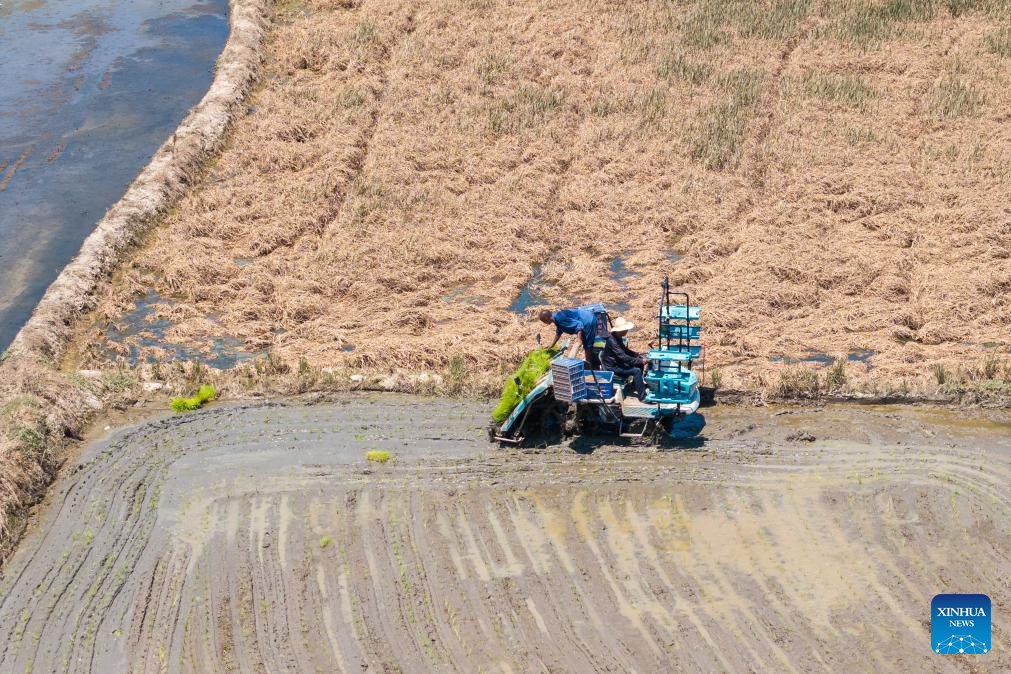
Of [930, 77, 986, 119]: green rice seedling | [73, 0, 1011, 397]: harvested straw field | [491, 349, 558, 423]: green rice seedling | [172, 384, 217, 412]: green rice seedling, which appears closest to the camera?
[491, 349, 558, 423]: green rice seedling

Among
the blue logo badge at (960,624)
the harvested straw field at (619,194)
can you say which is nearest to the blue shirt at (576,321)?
the harvested straw field at (619,194)

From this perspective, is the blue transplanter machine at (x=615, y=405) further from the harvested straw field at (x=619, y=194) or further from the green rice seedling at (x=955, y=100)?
the green rice seedling at (x=955, y=100)

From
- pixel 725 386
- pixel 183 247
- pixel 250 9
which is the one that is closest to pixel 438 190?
pixel 183 247

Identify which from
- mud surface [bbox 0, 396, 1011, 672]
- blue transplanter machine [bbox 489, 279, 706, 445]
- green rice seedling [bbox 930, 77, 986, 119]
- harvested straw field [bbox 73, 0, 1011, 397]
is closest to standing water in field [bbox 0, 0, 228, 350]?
harvested straw field [bbox 73, 0, 1011, 397]

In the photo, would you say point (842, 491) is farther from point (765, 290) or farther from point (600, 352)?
point (765, 290)

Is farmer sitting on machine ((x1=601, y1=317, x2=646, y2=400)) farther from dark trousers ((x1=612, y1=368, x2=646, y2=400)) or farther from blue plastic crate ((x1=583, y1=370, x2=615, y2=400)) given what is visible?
blue plastic crate ((x1=583, y1=370, x2=615, y2=400))

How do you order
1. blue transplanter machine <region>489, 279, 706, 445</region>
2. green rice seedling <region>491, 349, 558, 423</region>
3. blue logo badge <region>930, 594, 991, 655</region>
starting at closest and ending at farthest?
1. blue logo badge <region>930, 594, 991, 655</region>
2. blue transplanter machine <region>489, 279, 706, 445</region>
3. green rice seedling <region>491, 349, 558, 423</region>
